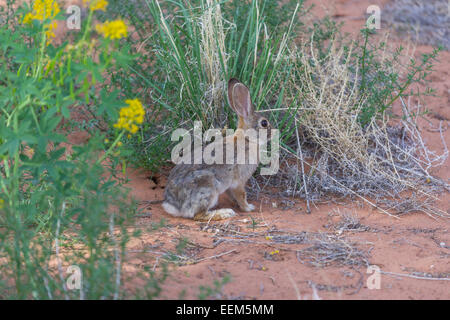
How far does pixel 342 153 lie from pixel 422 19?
414 centimetres

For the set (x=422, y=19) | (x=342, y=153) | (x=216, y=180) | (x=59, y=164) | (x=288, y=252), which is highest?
(x=422, y=19)

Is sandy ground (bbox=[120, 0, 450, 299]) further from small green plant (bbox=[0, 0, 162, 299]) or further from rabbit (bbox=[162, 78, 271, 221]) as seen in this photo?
small green plant (bbox=[0, 0, 162, 299])

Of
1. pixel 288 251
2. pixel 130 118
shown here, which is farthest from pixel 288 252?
pixel 130 118

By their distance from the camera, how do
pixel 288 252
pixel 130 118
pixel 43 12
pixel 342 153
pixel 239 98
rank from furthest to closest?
pixel 342 153 → pixel 239 98 → pixel 288 252 → pixel 43 12 → pixel 130 118

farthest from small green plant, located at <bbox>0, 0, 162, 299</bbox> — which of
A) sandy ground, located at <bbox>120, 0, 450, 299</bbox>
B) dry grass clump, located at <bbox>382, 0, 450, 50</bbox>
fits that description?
Answer: dry grass clump, located at <bbox>382, 0, 450, 50</bbox>

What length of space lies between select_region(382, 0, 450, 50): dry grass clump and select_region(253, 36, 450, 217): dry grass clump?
280cm

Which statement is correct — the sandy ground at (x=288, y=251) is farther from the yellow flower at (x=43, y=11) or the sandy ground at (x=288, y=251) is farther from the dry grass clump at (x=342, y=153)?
the yellow flower at (x=43, y=11)

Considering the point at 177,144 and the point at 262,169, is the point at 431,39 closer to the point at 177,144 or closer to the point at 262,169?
the point at 262,169

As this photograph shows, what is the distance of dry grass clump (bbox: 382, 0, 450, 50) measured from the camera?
8.58 meters

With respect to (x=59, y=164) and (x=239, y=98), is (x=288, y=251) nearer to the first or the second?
(x=239, y=98)

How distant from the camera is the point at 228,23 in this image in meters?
6.18

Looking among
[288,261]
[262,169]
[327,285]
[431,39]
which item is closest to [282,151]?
[262,169]

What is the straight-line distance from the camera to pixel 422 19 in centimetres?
893

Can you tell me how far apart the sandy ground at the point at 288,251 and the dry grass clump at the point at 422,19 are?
3196mm
